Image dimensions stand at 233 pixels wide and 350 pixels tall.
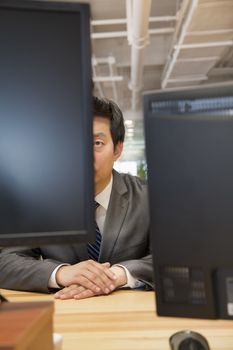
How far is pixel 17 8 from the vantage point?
58 centimetres

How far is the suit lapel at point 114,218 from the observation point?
1.48m

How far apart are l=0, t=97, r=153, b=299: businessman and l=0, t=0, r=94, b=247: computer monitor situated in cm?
51

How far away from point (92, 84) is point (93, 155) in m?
0.12

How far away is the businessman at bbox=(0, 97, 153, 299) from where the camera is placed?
1168 millimetres

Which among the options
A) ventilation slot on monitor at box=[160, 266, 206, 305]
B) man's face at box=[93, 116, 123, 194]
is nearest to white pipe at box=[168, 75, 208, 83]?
man's face at box=[93, 116, 123, 194]

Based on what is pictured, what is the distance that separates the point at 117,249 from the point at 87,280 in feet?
1.20

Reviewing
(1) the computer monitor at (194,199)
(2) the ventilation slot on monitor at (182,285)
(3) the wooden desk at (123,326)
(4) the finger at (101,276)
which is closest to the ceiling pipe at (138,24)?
(4) the finger at (101,276)

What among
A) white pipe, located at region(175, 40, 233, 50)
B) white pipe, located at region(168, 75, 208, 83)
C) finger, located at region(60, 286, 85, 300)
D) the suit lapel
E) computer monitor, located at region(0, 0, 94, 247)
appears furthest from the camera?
white pipe, located at region(168, 75, 208, 83)

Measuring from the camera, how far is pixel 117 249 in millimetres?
1486

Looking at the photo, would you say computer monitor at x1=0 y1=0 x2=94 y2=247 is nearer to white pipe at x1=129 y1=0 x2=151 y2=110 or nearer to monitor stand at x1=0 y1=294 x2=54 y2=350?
monitor stand at x1=0 y1=294 x2=54 y2=350

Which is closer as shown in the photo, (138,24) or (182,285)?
(182,285)

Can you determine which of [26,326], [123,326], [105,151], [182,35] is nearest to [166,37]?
[182,35]

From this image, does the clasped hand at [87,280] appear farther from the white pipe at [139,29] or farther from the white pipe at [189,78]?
the white pipe at [189,78]

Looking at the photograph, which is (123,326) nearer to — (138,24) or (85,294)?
(85,294)
